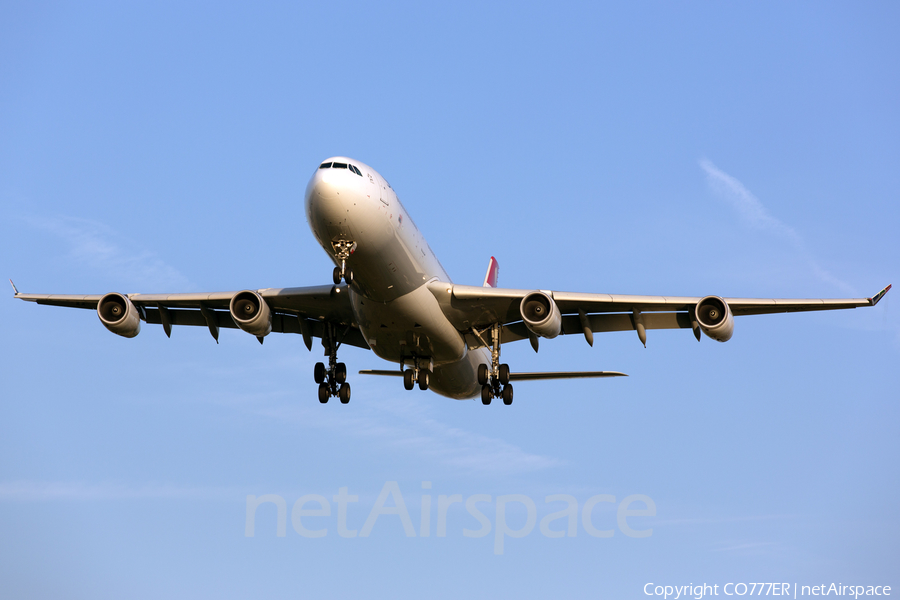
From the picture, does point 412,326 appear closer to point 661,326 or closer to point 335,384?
point 335,384

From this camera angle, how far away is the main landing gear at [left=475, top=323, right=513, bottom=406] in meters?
32.6

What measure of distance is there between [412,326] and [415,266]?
2300 millimetres

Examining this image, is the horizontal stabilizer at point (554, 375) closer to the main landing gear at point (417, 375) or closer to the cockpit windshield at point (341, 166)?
the main landing gear at point (417, 375)

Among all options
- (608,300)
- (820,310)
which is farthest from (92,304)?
(820,310)

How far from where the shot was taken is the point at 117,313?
30.8 meters

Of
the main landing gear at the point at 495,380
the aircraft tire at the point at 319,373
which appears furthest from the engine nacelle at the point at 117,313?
the main landing gear at the point at 495,380

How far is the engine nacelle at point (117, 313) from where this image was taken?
101 ft

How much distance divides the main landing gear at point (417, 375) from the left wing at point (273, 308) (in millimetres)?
2412

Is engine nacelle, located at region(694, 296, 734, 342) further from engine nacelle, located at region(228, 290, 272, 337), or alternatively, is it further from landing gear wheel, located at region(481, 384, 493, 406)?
engine nacelle, located at region(228, 290, 272, 337)

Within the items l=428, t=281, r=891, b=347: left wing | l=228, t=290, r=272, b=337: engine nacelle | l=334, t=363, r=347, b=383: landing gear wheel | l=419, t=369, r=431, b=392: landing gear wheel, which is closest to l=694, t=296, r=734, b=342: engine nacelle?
l=428, t=281, r=891, b=347: left wing

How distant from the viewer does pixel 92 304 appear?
32.1m

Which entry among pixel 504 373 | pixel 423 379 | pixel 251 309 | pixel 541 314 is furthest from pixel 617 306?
pixel 251 309

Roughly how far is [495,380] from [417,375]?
9.73 ft

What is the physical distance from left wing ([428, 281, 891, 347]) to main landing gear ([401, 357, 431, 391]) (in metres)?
1.73
